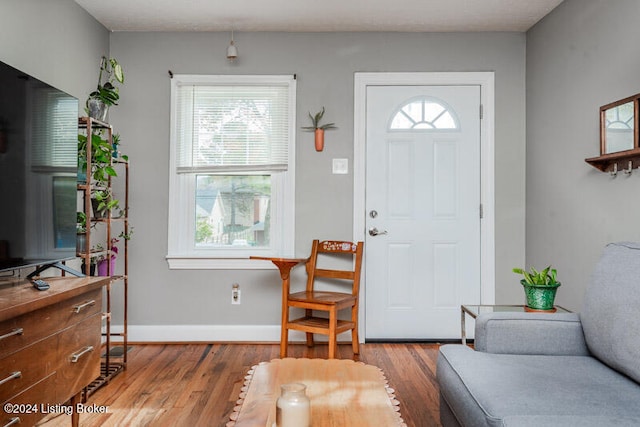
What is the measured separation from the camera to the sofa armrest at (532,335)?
2045 mm

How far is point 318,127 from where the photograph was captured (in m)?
3.80

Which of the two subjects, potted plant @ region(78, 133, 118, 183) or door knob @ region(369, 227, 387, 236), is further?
door knob @ region(369, 227, 387, 236)

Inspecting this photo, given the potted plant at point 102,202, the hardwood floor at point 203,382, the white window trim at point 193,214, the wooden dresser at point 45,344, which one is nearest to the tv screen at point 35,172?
the wooden dresser at point 45,344

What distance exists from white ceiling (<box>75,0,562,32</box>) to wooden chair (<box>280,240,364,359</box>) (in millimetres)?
1669

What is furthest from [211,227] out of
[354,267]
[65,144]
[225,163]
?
[65,144]

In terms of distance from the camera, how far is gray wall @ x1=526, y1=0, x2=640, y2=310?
8.67 ft

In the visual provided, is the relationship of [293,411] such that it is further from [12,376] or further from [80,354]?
[80,354]

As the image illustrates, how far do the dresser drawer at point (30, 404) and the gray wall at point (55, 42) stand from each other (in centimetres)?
171

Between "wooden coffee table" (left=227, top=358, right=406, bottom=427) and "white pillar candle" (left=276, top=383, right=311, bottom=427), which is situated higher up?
"white pillar candle" (left=276, top=383, right=311, bottom=427)

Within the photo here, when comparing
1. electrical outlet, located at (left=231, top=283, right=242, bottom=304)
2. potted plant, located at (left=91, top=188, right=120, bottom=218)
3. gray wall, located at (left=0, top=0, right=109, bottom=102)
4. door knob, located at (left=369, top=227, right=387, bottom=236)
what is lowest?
electrical outlet, located at (left=231, top=283, right=242, bottom=304)

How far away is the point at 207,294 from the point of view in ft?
12.5

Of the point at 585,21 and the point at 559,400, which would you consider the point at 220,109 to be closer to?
the point at 585,21

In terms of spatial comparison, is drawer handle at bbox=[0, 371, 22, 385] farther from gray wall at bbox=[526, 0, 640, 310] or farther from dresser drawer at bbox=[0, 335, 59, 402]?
gray wall at bbox=[526, 0, 640, 310]

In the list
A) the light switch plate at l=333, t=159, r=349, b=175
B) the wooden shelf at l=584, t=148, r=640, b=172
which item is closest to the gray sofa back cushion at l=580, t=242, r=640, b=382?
the wooden shelf at l=584, t=148, r=640, b=172
